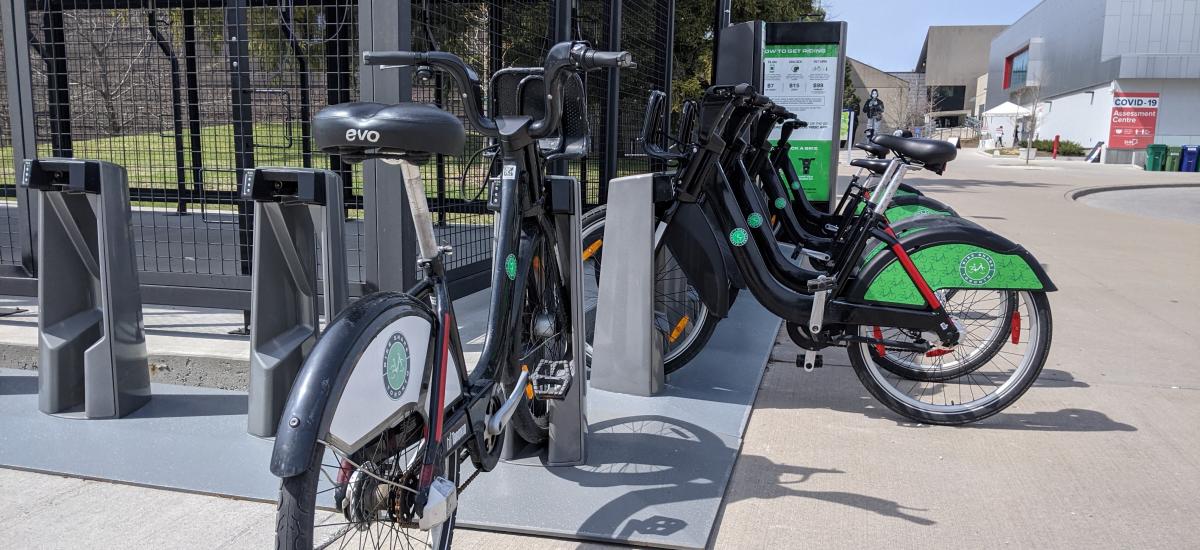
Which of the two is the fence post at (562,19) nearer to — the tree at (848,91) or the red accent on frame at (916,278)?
the red accent on frame at (916,278)

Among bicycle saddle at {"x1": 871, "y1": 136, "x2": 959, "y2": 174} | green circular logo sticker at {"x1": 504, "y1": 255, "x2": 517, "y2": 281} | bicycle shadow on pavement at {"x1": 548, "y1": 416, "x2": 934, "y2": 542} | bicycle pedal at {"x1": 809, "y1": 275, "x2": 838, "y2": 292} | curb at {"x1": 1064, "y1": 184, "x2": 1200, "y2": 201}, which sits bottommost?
bicycle shadow on pavement at {"x1": 548, "y1": 416, "x2": 934, "y2": 542}

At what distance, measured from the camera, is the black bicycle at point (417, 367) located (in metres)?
1.90

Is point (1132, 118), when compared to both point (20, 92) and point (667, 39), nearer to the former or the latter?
point (667, 39)

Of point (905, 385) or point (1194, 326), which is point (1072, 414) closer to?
point (905, 385)

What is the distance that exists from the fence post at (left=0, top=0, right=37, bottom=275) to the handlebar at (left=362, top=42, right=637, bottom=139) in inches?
109

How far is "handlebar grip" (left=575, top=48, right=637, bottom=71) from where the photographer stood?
2520 millimetres

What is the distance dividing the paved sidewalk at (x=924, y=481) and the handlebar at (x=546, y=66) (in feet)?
4.15

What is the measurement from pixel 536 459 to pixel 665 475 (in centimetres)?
48

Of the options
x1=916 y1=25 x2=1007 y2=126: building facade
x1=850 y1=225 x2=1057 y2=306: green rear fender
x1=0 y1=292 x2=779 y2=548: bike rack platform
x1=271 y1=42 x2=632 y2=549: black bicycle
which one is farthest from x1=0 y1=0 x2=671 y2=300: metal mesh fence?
x1=916 y1=25 x2=1007 y2=126: building facade

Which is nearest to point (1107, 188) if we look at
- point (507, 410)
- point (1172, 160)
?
point (1172, 160)

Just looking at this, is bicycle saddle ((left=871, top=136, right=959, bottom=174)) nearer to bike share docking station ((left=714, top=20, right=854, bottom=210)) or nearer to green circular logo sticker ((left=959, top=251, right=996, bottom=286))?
green circular logo sticker ((left=959, top=251, right=996, bottom=286))

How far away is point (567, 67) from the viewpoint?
2.71 metres

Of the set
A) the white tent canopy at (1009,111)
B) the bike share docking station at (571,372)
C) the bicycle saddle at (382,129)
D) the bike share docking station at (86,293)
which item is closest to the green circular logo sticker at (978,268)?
the bike share docking station at (571,372)

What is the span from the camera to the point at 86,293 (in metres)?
3.95
